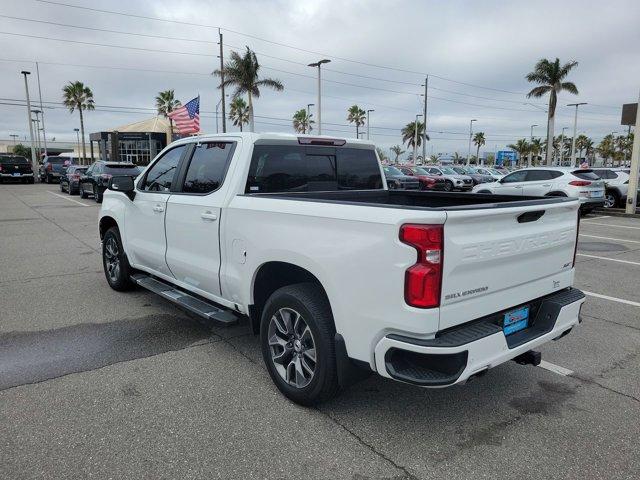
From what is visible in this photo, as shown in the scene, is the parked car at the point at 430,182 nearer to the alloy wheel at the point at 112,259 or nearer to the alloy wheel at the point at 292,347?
the alloy wheel at the point at 112,259

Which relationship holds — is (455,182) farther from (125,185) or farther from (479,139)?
(479,139)

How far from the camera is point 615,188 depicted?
18.3 metres

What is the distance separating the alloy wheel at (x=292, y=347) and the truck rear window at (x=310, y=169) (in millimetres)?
1167

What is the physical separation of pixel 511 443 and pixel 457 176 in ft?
87.5

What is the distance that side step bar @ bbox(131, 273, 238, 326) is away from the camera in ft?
12.9

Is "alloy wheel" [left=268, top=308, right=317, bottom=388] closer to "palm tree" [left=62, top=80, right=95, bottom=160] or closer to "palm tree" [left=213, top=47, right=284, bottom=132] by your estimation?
"palm tree" [left=213, top=47, right=284, bottom=132]

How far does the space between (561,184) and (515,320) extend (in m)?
14.2

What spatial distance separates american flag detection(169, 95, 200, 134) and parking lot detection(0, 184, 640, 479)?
71.5 feet

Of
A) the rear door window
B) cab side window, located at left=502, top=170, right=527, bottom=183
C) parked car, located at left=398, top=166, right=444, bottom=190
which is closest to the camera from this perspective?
the rear door window

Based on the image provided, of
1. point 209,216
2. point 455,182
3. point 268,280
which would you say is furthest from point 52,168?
point 268,280

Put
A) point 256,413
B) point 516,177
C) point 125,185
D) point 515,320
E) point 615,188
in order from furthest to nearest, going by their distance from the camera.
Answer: point 615,188, point 516,177, point 125,185, point 256,413, point 515,320

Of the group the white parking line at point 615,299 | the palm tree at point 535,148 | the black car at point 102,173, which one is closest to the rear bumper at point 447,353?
the white parking line at point 615,299

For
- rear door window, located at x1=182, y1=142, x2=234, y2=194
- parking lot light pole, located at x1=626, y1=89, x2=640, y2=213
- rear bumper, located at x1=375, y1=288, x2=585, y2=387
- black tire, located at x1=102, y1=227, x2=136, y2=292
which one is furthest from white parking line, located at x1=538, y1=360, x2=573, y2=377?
parking lot light pole, located at x1=626, y1=89, x2=640, y2=213

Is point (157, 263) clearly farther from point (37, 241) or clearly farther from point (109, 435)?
point (37, 241)
